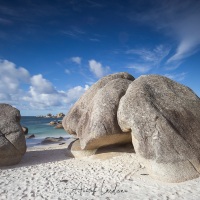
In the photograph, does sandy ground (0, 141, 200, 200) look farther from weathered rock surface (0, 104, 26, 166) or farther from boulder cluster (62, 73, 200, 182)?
boulder cluster (62, 73, 200, 182)

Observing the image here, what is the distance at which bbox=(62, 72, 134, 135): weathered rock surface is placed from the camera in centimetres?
1460

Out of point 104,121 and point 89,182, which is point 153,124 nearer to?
point 104,121

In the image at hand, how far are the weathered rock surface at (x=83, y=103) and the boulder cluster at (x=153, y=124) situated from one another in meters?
1.48

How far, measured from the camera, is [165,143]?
9.27m

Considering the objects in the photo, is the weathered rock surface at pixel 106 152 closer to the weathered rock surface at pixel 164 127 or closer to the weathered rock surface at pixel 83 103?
the weathered rock surface at pixel 83 103

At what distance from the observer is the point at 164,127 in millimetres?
9602

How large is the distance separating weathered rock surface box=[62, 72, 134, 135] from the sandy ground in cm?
295

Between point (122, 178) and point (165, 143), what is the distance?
7.29 feet

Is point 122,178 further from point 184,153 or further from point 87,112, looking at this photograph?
point 87,112

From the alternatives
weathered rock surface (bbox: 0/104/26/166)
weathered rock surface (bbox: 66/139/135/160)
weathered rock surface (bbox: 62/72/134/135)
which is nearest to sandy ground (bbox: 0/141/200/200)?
weathered rock surface (bbox: 66/139/135/160)

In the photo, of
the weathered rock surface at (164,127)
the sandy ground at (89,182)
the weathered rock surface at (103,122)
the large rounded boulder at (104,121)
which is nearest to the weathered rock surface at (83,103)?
the large rounded boulder at (104,121)

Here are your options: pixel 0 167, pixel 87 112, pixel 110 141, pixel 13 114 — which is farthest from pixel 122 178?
pixel 13 114

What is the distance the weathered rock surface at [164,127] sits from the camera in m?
8.95

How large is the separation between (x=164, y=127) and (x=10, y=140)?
25.8 feet
